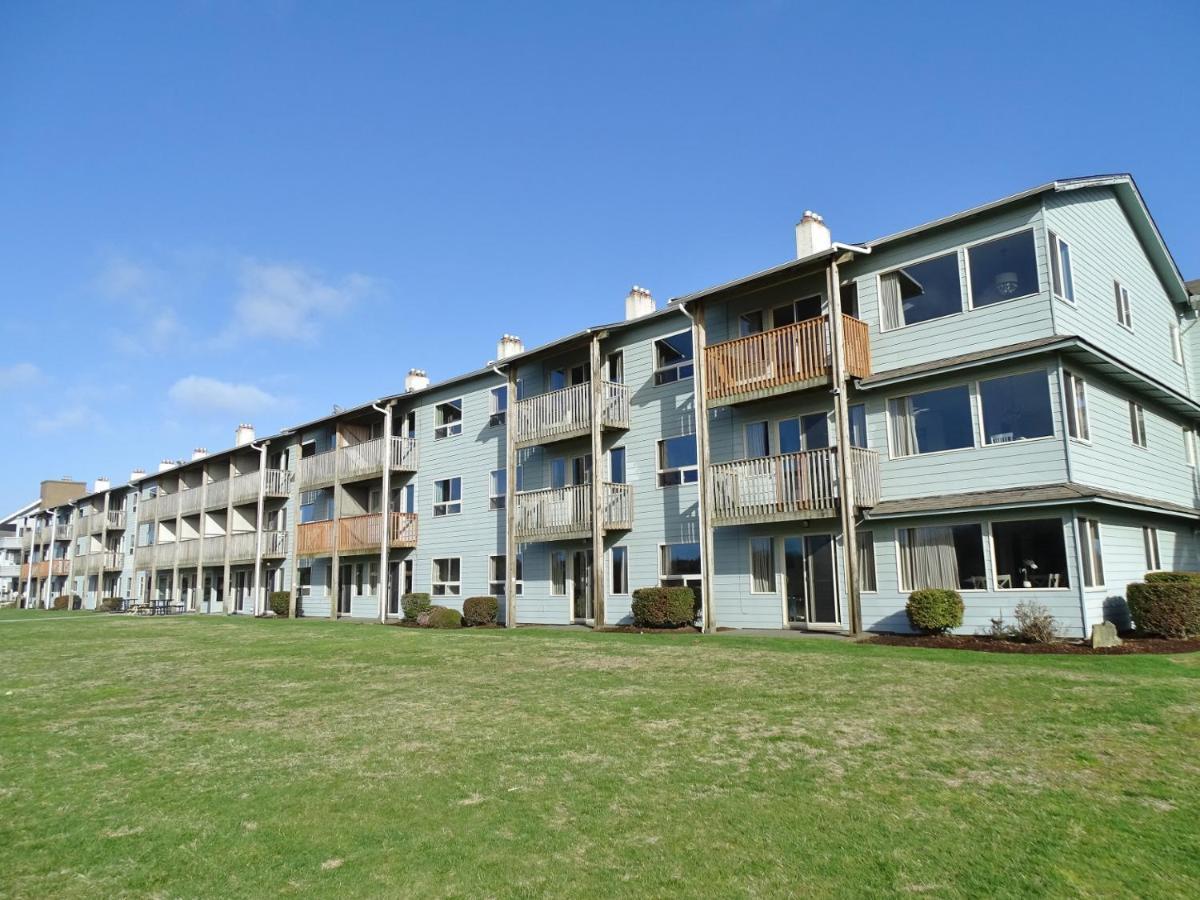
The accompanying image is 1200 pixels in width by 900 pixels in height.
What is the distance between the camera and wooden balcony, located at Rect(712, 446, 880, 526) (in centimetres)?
1850

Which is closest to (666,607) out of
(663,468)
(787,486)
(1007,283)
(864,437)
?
(663,468)

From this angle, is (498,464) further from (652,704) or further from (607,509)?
(652,704)

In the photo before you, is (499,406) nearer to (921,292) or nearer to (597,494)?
(597,494)

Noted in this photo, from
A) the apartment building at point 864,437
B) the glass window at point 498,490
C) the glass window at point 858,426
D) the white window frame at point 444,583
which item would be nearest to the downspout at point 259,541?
the apartment building at point 864,437

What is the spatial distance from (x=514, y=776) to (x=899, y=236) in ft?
51.7

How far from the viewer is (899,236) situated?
1902cm

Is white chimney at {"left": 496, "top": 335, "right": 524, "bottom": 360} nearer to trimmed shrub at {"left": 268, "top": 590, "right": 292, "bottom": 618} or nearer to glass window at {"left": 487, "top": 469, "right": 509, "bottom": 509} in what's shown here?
glass window at {"left": 487, "top": 469, "right": 509, "bottom": 509}

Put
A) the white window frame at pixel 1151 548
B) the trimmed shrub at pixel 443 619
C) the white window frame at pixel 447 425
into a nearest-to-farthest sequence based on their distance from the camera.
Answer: the white window frame at pixel 1151 548 < the trimmed shrub at pixel 443 619 < the white window frame at pixel 447 425

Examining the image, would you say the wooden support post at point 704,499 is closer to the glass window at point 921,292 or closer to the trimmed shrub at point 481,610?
the glass window at point 921,292

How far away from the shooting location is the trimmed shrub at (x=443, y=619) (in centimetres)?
2717

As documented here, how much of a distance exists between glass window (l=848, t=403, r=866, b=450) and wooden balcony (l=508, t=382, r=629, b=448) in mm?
7099

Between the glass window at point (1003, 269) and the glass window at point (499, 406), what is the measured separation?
16.2 metres

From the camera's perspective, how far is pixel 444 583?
101 feet

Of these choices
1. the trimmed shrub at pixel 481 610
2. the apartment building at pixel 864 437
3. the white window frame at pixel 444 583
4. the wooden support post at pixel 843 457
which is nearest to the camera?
the apartment building at pixel 864 437
